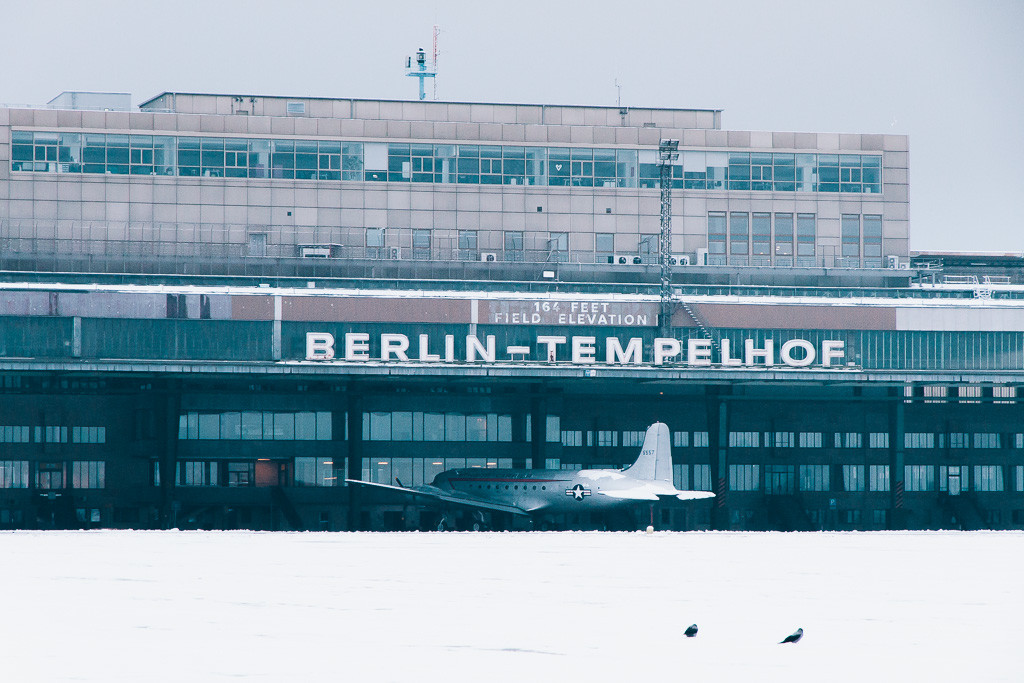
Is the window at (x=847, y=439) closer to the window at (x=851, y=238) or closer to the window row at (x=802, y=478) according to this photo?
the window row at (x=802, y=478)

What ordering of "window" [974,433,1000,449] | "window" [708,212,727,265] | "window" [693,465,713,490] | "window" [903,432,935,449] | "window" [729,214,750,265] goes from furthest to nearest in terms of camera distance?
"window" [729,214,750,265] → "window" [708,212,727,265] → "window" [974,433,1000,449] → "window" [903,432,935,449] → "window" [693,465,713,490]

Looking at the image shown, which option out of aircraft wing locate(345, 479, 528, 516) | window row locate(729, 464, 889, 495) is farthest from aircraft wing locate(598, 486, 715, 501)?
window row locate(729, 464, 889, 495)

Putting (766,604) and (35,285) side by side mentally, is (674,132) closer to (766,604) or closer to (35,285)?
(35,285)

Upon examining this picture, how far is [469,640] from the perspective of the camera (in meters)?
34.1

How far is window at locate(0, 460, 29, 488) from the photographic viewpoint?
313 feet

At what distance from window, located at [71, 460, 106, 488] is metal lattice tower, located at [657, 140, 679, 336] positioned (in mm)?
→ 41344

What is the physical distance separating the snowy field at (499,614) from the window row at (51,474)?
88.7ft

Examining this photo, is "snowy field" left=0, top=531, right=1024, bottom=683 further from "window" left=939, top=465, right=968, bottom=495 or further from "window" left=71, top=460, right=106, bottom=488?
"window" left=939, top=465, right=968, bottom=495

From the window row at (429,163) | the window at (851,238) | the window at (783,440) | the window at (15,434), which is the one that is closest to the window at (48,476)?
the window at (15,434)

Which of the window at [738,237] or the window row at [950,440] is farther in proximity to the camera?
the window at [738,237]

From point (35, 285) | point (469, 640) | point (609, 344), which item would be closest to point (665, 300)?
point (609, 344)

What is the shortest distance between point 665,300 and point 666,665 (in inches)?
2526

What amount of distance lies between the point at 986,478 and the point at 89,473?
224ft

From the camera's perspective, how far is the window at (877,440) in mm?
103562
